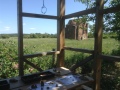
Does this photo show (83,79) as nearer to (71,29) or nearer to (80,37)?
(71,29)

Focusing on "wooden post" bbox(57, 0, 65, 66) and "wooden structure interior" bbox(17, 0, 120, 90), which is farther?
"wooden post" bbox(57, 0, 65, 66)

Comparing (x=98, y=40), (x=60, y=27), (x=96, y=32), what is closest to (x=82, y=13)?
(x=96, y=32)

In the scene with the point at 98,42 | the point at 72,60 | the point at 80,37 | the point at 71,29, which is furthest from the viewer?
the point at 80,37

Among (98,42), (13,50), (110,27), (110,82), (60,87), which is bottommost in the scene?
(110,82)

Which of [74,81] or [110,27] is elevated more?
[110,27]

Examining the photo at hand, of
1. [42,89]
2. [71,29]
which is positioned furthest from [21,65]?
[71,29]

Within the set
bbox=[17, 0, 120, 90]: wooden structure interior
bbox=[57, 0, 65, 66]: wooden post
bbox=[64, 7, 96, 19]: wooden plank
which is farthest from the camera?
bbox=[57, 0, 65, 66]: wooden post

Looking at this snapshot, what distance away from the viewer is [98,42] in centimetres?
277

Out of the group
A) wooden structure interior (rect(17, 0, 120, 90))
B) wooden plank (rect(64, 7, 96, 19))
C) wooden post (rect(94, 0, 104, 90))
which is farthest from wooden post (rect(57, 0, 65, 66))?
wooden post (rect(94, 0, 104, 90))

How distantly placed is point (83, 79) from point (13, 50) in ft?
10.1

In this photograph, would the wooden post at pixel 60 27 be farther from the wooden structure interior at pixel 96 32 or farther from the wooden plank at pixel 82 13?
the wooden plank at pixel 82 13

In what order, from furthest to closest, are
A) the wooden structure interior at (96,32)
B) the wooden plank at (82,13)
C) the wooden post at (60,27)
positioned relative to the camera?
1. the wooden post at (60,27)
2. the wooden plank at (82,13)
3. the wooden structure interior at (96,32)

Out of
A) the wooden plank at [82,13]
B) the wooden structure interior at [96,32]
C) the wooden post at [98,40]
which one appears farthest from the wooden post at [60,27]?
the wooden post at [98,40]

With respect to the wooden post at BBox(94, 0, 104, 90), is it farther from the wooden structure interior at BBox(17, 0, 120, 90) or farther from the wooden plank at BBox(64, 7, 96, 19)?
the wooden plank at BBox(64, 7, 96, 19)
